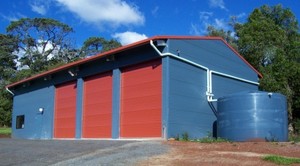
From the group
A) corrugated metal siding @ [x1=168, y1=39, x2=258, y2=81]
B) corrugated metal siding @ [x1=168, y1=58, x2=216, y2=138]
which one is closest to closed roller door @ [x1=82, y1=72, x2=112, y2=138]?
corrugated metal siding @ [x1=168, y1=58, x2=216, y2=138]

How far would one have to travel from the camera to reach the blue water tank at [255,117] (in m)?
17.3

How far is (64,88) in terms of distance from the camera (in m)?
25.1

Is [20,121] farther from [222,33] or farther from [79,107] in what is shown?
[222,33]

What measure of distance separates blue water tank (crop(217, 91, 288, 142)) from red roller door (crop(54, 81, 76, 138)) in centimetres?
995

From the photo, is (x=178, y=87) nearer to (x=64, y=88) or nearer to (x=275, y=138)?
(x=275, y=138)

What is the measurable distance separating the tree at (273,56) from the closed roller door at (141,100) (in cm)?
1048

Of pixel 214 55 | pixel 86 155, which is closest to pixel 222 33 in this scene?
pixel 214 55

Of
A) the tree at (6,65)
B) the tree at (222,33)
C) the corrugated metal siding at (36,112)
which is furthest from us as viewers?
the tree at (6,65)

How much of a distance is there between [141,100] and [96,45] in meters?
52.7

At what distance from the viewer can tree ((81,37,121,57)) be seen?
68625 millimetres

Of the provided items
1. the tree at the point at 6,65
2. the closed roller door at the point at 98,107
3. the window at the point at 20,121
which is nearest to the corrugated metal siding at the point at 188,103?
the closed roller door at the point at 98,107

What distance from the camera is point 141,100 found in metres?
19.0

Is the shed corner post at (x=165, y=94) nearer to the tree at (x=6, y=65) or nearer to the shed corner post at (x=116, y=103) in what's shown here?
the shed corner post at (x=116, y=103)

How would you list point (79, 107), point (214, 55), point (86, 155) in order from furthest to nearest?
1. point (79, 107)
2. point (214, 55)
3. point (86, 155)
